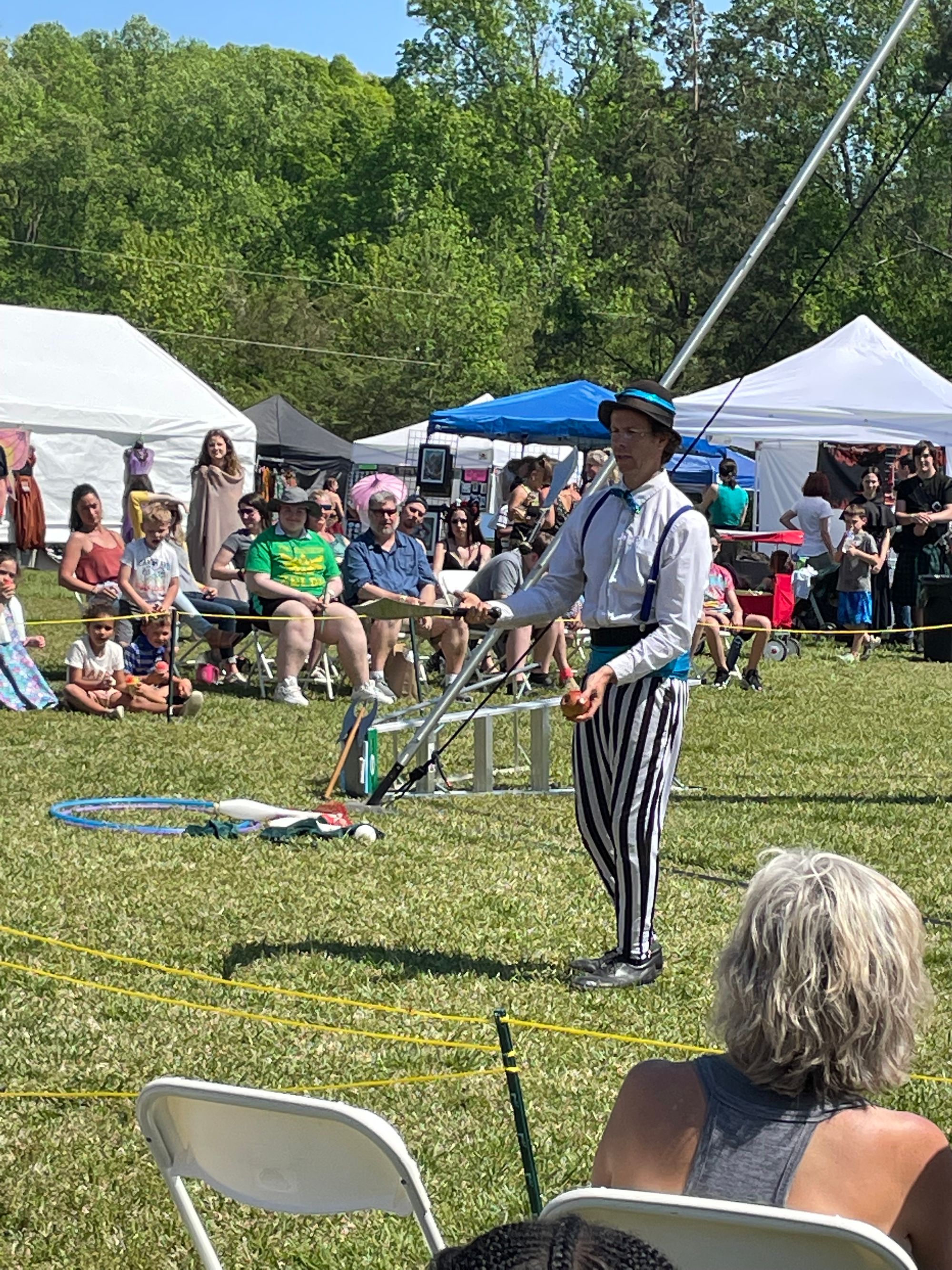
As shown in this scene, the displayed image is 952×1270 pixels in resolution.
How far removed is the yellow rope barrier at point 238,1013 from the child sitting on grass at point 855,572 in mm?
12597

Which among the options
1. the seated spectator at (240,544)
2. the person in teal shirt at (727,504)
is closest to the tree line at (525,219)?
the person in teal shirt at (727,504)

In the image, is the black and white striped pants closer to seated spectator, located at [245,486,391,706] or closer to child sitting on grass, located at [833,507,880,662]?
seated spectator, located at [245,486,391,706]

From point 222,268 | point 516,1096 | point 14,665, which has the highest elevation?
point 222,268

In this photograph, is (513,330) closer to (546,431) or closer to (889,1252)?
(546,431)

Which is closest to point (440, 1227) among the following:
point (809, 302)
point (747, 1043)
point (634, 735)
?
point (747, 1043)

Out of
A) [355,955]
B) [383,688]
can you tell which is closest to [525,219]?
[383,688]

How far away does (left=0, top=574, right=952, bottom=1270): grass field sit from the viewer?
4.12 m

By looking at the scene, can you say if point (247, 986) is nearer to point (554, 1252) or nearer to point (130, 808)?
point (130, 808)

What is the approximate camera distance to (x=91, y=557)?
13.7 metres

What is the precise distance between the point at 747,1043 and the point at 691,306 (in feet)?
159

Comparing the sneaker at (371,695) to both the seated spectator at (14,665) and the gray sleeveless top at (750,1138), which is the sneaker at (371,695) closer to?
the seated spectator at (14,665)

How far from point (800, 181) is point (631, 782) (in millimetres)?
3282

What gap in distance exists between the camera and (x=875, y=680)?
14758mm

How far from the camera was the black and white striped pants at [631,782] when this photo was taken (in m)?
5.58
